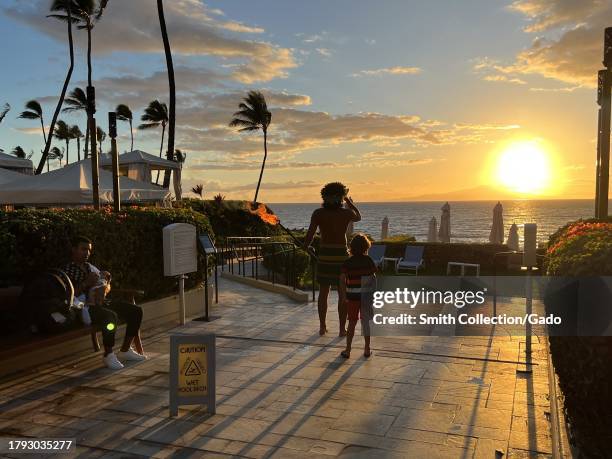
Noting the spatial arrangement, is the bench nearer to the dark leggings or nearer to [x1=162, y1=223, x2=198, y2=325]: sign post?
the dark leggings

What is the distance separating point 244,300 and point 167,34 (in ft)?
59.4

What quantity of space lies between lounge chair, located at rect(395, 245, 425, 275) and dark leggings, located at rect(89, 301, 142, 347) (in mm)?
10629

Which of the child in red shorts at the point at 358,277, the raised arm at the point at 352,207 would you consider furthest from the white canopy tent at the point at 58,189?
the child in red shorts at the point at 358,277

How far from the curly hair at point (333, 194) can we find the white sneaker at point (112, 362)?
299 cm

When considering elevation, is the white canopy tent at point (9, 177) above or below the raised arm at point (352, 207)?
above

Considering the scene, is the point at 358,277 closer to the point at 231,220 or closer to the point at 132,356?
the point at 132,356

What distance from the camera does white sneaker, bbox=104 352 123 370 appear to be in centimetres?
543

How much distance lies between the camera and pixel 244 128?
41344 millimetres

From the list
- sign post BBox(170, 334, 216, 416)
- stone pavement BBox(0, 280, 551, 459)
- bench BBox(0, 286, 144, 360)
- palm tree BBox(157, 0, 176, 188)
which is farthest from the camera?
palm tree BBox(157, 0, 176, 188)

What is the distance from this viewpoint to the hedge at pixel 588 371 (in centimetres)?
269

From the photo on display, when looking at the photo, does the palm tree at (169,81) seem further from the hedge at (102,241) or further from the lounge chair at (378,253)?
the hedge at (102,241)

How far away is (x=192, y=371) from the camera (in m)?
4.25

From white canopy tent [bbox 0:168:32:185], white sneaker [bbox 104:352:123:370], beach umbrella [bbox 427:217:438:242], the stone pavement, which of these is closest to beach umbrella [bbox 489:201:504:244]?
beach umbrella [bbox 427:217:438:242]

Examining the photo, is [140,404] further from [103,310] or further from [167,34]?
[167,34]
